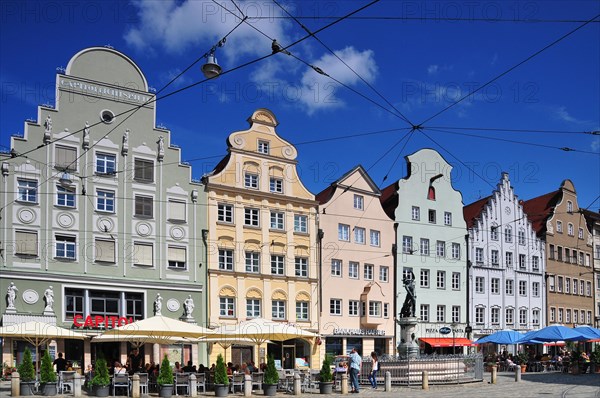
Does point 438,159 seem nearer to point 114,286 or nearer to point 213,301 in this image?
point 213,301

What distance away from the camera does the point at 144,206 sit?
38875 mm

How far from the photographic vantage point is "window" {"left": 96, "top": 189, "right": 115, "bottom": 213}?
122 ft

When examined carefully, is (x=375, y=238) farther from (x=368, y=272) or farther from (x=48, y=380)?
(x=48, y=380)

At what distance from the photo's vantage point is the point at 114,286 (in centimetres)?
3681

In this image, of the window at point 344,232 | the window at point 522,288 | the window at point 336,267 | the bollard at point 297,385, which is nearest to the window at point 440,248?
the window at point 344,232

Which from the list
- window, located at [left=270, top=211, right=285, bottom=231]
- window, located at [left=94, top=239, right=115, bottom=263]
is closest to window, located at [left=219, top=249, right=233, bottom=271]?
window, located at [left=270, top=211, right=285, bottom=231]

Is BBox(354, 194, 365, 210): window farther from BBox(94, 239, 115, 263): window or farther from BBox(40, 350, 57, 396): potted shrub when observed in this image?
BBox(40, 350, 57, 396): potted shrub

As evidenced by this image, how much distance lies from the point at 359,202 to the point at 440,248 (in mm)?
7898

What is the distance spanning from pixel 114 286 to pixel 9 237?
572 cm

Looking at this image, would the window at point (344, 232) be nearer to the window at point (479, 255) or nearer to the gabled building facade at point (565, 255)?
the window at point (479, 255)

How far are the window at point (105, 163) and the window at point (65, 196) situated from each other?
1.84 meters

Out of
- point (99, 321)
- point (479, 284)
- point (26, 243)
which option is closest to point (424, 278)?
point (479, 284)

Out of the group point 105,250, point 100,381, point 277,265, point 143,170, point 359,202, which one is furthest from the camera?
point 359,202

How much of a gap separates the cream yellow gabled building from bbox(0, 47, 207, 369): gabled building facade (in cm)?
136
